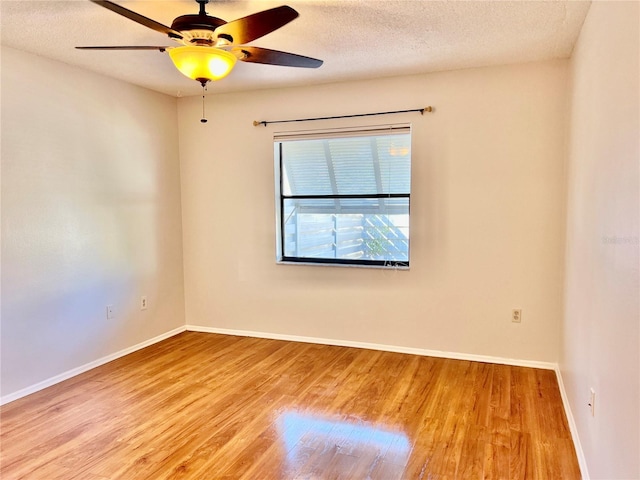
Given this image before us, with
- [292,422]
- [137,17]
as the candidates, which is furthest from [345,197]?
[137,17]

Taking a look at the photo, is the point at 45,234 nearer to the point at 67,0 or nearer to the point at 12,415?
the point at 12,415

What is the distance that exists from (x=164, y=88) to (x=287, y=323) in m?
2.46

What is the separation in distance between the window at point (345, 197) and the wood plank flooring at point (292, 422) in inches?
37.8

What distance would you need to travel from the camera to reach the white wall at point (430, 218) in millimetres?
3346

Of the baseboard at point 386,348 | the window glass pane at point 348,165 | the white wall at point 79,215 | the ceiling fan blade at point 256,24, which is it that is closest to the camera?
the ceiling fan blade at point 256,24

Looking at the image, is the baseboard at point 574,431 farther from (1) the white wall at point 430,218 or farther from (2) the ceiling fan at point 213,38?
(2) the ceiling fan at point 213,38

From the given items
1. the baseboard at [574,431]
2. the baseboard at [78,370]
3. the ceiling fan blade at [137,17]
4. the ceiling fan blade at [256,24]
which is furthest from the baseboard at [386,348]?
the ceiling fan blade at [137,17]

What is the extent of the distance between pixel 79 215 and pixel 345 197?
7.17 ft

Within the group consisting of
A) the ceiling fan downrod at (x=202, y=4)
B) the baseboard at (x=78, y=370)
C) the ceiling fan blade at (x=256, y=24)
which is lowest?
the baseboard at (x=78, y=370)

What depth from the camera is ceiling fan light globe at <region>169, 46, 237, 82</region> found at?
213 cm

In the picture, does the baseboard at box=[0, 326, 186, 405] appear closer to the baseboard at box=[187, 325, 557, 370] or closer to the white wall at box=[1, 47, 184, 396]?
the white wall at box=[1, 47, 184, 396]

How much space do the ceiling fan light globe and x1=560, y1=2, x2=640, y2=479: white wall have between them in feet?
5.57

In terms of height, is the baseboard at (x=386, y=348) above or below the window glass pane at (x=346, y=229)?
below

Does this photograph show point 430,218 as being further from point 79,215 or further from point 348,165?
point 79,215
